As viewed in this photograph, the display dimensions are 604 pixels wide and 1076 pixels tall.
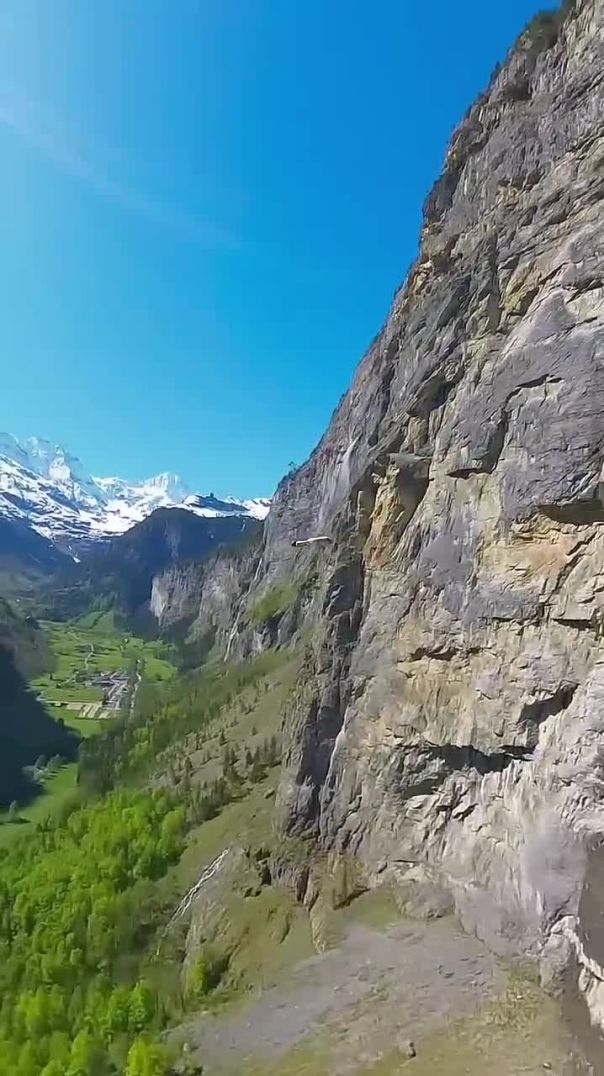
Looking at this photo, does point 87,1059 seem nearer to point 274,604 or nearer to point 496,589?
point 496,589

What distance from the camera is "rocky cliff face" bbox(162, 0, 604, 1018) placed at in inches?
1161

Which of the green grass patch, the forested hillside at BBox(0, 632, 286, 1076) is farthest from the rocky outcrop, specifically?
the green grass patch

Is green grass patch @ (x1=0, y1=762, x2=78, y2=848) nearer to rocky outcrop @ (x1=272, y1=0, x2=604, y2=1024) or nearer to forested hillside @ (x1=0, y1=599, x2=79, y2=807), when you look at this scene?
forested hillside @ (x1=0, y1=599, x2=79, y2=807)

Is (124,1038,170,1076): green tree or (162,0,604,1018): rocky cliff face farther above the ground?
(162,0,604,1018): rocky cliff face

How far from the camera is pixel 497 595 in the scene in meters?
35.4

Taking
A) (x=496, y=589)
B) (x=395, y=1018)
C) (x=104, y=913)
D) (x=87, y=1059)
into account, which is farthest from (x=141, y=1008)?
(x=496, y=589)

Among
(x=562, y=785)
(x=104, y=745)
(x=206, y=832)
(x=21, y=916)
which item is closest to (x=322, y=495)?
(x=104, y=745)

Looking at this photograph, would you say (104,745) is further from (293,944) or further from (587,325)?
(587,325)

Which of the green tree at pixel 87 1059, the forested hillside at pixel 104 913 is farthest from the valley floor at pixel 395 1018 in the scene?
the green tree at pixel 87 1059

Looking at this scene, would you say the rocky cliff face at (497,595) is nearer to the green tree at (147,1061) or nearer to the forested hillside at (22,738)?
the green tree at (147,1061)

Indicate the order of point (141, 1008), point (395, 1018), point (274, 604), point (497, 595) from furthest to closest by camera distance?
point (274, 604) → point (141, 1008) → point (497, 595) → point (395, 1018)

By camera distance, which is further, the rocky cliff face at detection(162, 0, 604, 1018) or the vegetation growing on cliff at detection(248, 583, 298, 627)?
the vegetation growing on cliff at detection(248, 583, 298, 627)

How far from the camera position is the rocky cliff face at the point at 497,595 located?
29.5 metres

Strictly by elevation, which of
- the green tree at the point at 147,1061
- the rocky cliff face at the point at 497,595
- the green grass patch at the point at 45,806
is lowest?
the green grass patch at the point at 45,806
